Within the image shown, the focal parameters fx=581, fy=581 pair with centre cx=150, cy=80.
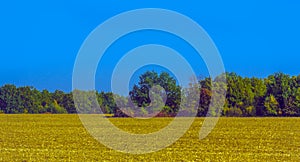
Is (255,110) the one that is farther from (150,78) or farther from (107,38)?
(107,38)

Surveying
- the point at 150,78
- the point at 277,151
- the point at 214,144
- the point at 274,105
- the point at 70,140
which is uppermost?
the point at 150,78

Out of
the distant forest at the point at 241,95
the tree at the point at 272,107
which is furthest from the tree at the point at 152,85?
the tree at the point at 272,107

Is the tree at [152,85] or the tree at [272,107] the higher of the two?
the tree at [152,85]

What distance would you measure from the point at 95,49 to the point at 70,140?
7798 millimetres

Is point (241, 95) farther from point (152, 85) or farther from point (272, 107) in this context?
point (152, 85)

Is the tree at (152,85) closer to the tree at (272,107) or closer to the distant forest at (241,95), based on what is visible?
the distant forest at (241,95)

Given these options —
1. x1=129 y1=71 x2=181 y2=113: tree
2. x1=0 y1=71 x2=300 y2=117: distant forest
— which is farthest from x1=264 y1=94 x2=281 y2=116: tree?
x1=129 y1=71 x2=181 y2=113: tree

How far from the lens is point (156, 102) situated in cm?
7381

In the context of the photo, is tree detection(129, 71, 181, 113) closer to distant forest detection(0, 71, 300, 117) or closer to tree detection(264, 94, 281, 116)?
distant forest detection(0, 71, 300, 117)

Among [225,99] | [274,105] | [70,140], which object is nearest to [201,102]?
[225,99]

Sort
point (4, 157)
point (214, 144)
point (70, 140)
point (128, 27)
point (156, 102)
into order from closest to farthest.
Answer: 1. point (4, 157)
2. point (128, 27)
3. point (214, 144)
4. point (70, 140)
5. point (156, 102)

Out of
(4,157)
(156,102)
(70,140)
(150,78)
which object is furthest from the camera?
(150,78)

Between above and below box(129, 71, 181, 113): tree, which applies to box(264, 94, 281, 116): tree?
below

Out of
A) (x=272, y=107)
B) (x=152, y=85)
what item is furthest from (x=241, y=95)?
(x=152, y=85)
